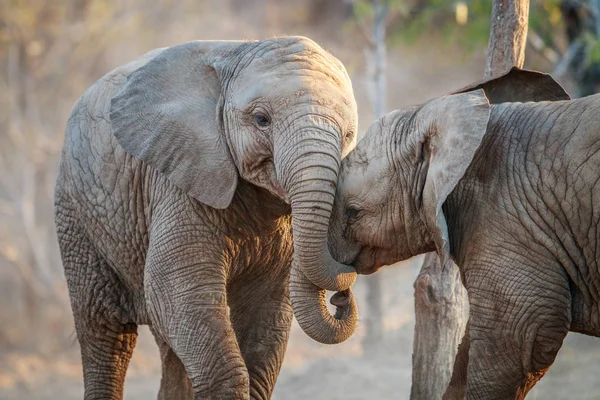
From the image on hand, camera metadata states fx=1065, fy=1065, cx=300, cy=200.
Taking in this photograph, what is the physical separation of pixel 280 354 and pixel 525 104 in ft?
7.55

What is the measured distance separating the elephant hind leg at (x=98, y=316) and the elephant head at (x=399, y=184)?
6.34ft

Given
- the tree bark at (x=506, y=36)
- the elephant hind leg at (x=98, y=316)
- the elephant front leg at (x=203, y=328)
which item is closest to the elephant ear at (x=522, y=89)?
the tree bark at (x=506, y=36)

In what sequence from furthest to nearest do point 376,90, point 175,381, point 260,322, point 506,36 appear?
point 376,90, point 175,381, point 506,36, point 260,322

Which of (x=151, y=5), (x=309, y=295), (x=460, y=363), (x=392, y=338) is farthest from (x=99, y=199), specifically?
(x=151, y=5)

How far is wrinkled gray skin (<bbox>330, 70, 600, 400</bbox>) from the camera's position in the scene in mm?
5387

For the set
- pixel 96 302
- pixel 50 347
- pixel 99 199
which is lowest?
pixel 96 302

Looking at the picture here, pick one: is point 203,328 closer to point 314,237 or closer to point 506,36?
point 314,237

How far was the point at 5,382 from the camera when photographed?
566 inches

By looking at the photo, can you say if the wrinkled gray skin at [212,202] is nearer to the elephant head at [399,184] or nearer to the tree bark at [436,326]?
the elephant head at [399,184]

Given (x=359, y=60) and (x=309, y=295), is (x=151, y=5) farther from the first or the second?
(x=309, y=295)

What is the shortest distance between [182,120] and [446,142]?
158 cm

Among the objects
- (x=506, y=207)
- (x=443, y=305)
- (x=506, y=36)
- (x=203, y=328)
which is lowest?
(x=203, y=328)

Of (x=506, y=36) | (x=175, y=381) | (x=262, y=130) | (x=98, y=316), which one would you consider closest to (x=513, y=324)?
(x=262, y=130)

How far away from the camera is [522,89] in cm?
630
